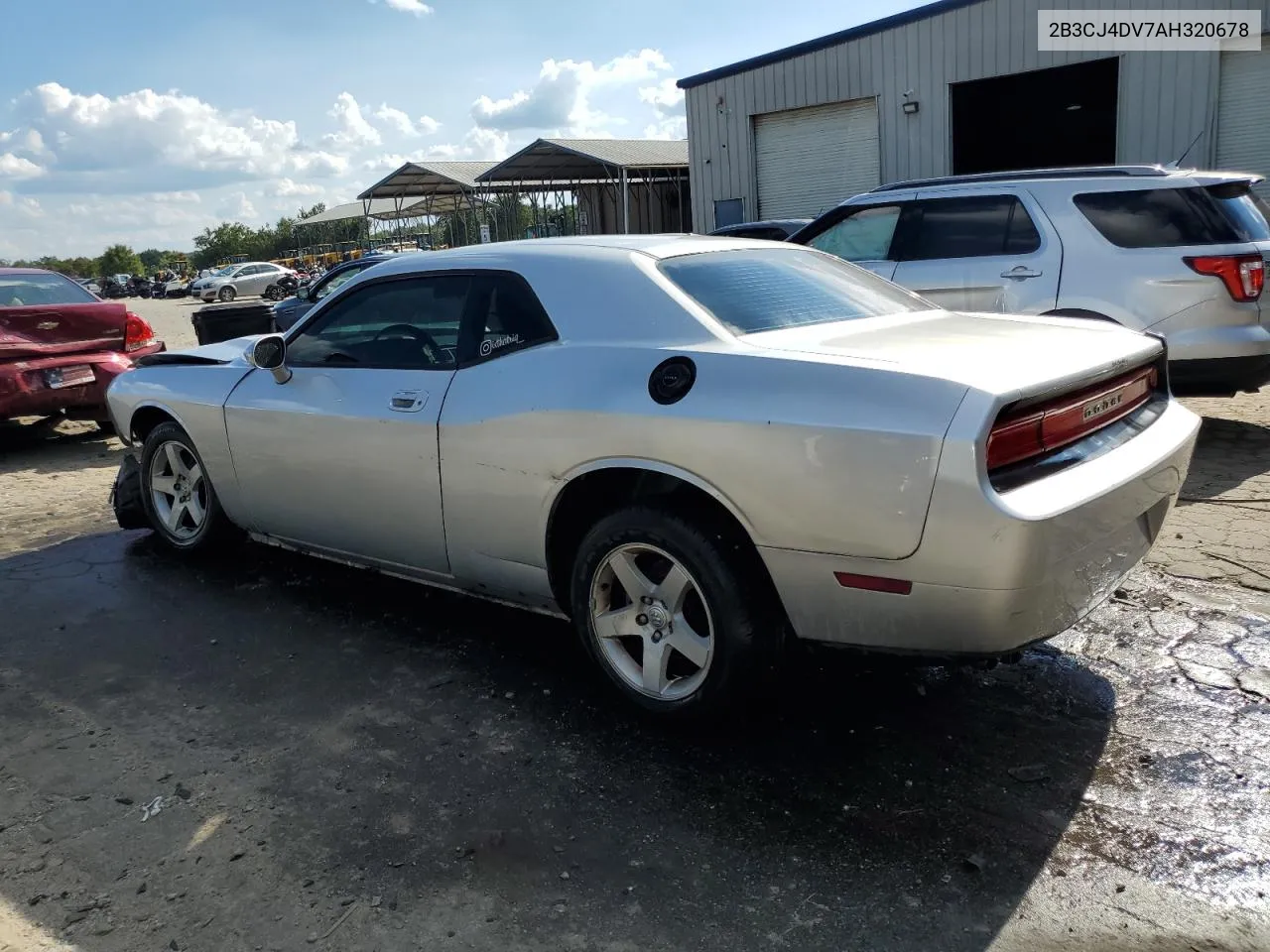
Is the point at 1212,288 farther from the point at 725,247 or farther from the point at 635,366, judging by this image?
the point at 635,366

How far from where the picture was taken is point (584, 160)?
98.1 ft

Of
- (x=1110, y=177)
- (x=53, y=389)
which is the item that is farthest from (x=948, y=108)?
(x=53, y=389)

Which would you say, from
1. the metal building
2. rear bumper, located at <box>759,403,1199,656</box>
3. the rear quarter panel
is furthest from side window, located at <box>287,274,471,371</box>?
the metal building

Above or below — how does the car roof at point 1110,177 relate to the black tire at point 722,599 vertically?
above

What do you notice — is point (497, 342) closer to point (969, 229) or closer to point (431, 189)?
point (969, 229)

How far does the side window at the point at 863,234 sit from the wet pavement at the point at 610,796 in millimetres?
3988

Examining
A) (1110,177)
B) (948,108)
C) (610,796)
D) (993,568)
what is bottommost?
(610,796)

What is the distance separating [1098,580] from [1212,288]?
14.1 feet

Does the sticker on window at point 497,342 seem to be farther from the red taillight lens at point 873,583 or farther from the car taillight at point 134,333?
the car taillight at point 134,333

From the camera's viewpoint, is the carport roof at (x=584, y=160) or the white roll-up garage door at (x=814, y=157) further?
the carport roof at (x=584, y=160)

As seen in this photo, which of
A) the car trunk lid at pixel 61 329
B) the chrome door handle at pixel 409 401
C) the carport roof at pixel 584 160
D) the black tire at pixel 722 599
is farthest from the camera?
the carport roof at pixel 584 160

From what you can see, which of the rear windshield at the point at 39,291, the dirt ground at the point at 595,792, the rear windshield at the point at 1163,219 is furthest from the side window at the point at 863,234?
the rear windshield at the point at 39,291

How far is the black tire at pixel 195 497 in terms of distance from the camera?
17.0ft

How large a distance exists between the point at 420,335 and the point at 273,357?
86 cm
